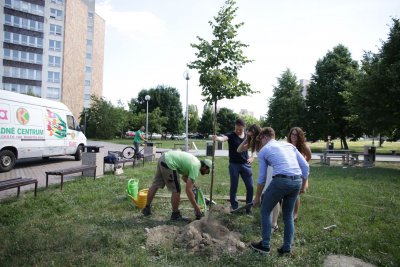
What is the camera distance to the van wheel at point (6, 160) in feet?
34.8

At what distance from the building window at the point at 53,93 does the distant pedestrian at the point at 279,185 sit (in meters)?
52.5

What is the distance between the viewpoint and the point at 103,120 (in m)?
46.7

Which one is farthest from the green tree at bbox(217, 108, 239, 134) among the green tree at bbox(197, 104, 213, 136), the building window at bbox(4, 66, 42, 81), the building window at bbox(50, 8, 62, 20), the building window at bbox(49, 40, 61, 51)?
the building window at bbox(4, 66, 42, 81)

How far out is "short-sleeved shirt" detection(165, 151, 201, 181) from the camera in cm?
534

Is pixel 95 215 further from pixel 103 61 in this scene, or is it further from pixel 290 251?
pixel 103 61

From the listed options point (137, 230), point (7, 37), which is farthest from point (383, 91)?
point (7, 37)

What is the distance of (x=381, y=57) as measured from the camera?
1845 centimetres

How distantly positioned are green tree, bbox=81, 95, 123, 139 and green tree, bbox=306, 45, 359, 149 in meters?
28.5

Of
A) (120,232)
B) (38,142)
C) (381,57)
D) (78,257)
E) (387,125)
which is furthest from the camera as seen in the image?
(381,57)

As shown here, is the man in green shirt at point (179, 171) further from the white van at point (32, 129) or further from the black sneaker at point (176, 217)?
the white van at point (32, 129)

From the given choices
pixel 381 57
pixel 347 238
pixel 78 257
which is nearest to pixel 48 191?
pixel 78 257

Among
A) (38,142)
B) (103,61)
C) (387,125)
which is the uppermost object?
(103,61)

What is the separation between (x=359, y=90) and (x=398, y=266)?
635 inches

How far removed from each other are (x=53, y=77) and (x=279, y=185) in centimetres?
5362
